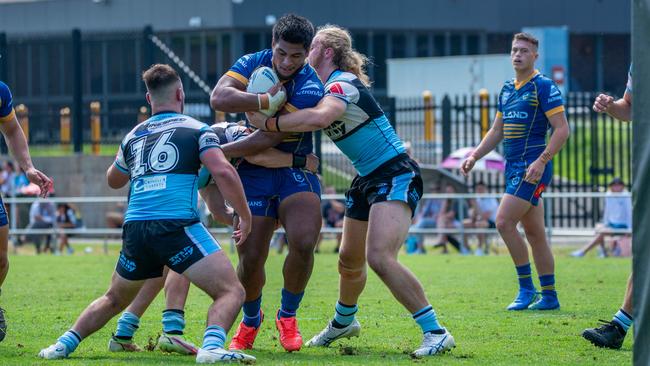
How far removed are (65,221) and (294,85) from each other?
15.8m

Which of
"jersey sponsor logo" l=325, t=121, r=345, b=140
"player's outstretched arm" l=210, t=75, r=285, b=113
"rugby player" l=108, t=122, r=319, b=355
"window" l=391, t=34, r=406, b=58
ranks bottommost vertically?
"rugby player" l=108, t=122, r=319, b=355

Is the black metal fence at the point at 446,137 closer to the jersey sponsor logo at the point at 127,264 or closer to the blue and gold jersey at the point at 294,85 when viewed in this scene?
the blue and gold jersey at the point at 294,85

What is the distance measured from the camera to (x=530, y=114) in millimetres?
11125

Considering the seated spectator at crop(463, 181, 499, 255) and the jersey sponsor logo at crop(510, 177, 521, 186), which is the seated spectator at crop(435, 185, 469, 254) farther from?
the jersey sponsor logo at crop(510, 177, 521, 186)

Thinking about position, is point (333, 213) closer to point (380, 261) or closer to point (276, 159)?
point (276, 159)

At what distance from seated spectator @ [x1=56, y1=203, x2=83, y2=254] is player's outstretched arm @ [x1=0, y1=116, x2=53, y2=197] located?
14.1 meters

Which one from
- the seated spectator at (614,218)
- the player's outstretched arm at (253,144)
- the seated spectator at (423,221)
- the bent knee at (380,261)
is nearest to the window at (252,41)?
the seated spectator at (423,221)

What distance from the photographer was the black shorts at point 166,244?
7.41 metres

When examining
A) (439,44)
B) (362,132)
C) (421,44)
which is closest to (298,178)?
(362,132)

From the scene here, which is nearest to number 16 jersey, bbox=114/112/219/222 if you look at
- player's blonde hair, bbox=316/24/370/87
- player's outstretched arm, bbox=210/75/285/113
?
player's outstretched arm, bbox=210/75/285/113

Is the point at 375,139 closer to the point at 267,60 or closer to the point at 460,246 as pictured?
the point at 267,60

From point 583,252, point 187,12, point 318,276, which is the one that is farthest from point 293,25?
point 187,12

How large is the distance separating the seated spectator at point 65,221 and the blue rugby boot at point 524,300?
1355 cm

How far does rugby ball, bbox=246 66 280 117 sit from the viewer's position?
808 cm
